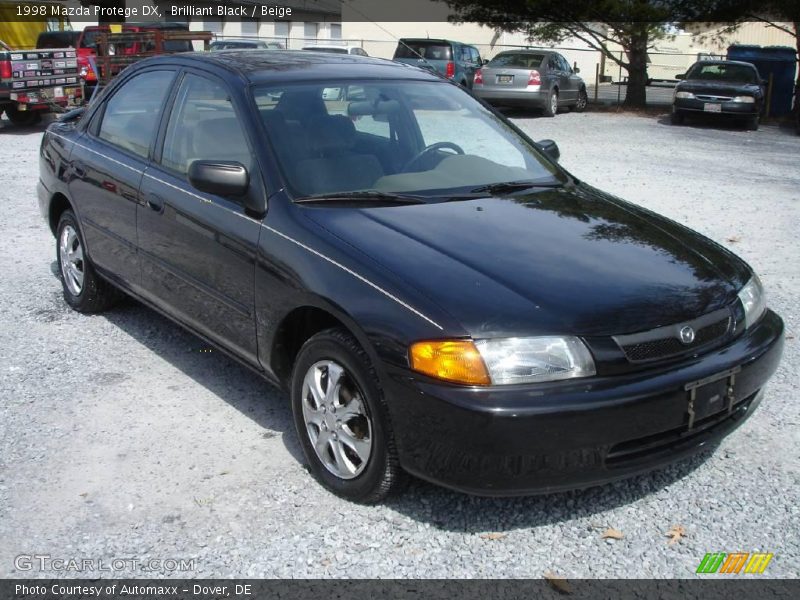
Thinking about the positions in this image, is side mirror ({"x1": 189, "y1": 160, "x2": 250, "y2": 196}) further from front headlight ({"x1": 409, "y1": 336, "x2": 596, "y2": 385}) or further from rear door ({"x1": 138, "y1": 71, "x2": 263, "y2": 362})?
front headlight ({"x1": 409, "y1": 336, "x2": 596, "y2": 385})

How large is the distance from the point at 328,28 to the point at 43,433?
45152 mm

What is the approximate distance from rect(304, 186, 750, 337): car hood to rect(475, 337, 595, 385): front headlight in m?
0.04

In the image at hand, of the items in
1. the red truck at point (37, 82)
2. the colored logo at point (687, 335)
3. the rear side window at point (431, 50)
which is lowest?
the colored logo at point (687, 335)

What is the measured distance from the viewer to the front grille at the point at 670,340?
321 cm

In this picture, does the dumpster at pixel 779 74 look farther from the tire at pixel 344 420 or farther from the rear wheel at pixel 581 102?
the tire at pixel 344 420

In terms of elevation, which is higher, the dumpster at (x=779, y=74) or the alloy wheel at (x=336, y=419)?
the dumpster at (x=779, y=74)

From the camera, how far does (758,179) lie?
12508mm

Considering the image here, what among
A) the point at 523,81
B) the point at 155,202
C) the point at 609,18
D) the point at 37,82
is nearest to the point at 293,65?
the point at 155,202

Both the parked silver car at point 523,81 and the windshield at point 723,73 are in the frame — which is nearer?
the windshield at point 723,73

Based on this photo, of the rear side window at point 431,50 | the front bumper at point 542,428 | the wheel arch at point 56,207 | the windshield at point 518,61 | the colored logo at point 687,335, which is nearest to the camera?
the front bumper at point 542,428

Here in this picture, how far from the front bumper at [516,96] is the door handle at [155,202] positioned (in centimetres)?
1726

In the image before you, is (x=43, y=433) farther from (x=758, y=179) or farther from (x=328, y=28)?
(x=328, y=28)

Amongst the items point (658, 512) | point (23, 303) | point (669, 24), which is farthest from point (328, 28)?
point (658, 512)

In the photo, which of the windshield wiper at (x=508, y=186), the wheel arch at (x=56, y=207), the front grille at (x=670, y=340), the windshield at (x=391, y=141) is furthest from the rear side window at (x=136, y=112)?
the front grille at (x=670, y=340)
